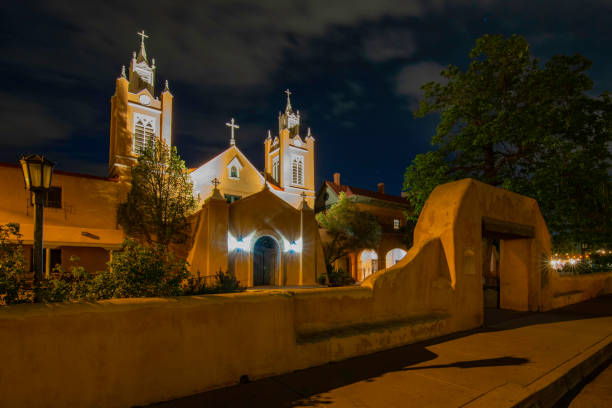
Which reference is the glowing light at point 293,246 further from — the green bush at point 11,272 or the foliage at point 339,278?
the green bush at point 11,272

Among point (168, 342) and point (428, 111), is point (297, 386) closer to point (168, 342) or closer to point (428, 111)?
point (168, 342)

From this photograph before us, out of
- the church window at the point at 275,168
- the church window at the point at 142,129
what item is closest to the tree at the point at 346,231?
the church window at the point at 275,168

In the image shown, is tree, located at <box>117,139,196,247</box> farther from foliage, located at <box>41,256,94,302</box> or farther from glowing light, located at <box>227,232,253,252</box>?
foliage, located at <box>41,256,94,302</box>

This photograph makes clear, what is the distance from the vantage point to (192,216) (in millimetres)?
19156

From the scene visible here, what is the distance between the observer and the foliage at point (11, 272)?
139 inches

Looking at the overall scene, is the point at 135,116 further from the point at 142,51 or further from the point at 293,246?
the point at 293,246

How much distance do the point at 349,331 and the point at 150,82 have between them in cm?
2830

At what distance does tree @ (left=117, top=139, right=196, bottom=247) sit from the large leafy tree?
11756mm

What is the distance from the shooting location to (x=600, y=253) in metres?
30.2

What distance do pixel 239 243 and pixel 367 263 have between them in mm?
14596

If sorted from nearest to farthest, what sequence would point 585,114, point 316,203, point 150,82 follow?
point 585,114 < point 150,82 < point 316,203

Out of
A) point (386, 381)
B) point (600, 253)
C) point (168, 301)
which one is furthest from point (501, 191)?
point (600, 253)

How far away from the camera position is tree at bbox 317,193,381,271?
81.5 ft

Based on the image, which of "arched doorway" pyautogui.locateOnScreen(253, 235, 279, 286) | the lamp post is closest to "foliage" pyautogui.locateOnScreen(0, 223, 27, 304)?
the lamp post
